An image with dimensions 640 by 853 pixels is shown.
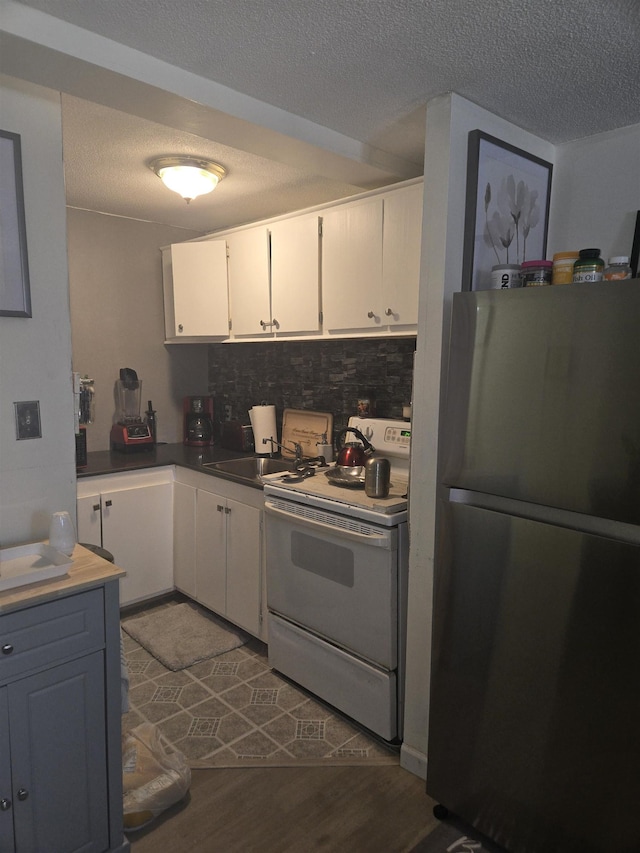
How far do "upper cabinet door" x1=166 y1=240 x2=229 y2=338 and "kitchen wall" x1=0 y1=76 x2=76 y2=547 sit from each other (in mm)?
1558

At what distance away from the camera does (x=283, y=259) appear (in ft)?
9.56

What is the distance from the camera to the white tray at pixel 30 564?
1.46 m

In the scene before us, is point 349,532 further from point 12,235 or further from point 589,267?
point 12,235

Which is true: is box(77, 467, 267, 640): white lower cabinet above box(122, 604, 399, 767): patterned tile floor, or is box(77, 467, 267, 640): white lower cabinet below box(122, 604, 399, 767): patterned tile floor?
above

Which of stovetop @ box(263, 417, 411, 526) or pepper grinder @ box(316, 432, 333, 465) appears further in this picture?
pepper grinder @ box(316, 432, 333, 465)

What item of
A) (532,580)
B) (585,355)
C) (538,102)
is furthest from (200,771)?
(538,102)

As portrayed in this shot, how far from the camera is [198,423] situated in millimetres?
3721

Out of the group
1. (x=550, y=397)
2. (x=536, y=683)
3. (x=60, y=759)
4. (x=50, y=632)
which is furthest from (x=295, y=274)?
(x=60, y=759)

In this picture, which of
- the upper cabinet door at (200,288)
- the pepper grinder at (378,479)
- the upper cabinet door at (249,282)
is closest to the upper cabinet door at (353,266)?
the upper cabinet door at (249,282)

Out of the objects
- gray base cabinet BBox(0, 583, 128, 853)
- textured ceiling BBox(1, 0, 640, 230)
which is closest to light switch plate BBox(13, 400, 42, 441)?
gray base cabinet BBox(0, 583, 128, 853)

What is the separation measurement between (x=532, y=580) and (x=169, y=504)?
2.29 meters

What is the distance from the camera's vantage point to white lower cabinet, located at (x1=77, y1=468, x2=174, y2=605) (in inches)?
117

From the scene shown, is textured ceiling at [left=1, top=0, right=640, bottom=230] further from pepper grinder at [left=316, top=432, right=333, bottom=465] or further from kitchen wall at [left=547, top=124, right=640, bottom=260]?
pepper grinder at [left=316, top=432, right=333, bottom=465]

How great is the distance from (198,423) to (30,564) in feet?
7.06
